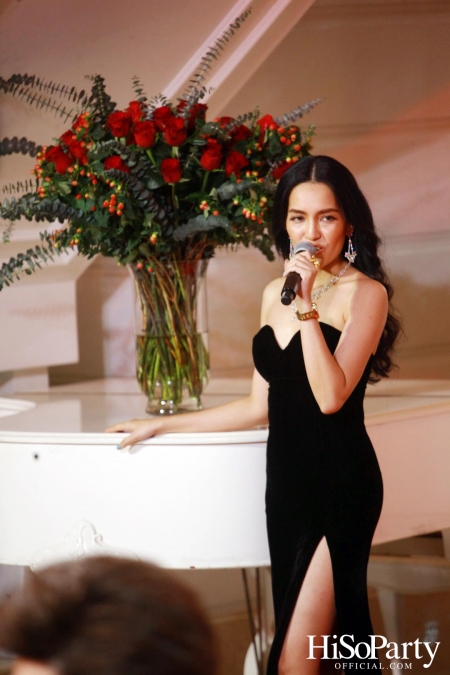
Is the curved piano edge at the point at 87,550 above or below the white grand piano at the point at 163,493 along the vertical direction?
A: below

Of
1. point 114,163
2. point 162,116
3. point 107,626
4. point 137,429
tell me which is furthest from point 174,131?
point 107,626

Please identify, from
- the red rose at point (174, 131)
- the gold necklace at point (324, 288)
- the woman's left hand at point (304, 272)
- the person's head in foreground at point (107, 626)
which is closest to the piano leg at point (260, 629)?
the gold necklace at point (324, 288)

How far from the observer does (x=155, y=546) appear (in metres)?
2.02

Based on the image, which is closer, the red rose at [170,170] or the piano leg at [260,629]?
the red rose at [170,170]

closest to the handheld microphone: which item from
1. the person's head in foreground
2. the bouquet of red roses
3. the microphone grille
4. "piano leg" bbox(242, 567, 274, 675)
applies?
the microphone grille

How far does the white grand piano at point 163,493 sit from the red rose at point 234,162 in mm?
646

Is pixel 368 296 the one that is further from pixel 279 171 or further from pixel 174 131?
pixel 174 131

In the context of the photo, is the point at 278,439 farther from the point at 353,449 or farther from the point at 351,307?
the point at 351,307

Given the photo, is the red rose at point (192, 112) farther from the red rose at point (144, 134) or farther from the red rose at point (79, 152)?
the red rose at point (79, 152)

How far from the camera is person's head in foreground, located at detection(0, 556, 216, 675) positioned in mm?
571

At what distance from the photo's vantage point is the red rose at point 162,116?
7.00 ft

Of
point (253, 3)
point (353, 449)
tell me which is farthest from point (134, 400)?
point (253, 3)

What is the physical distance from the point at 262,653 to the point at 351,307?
51.5 inches

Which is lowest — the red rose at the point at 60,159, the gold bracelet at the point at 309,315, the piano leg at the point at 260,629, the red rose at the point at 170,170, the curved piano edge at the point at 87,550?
the piano leg at the point at 260,629
